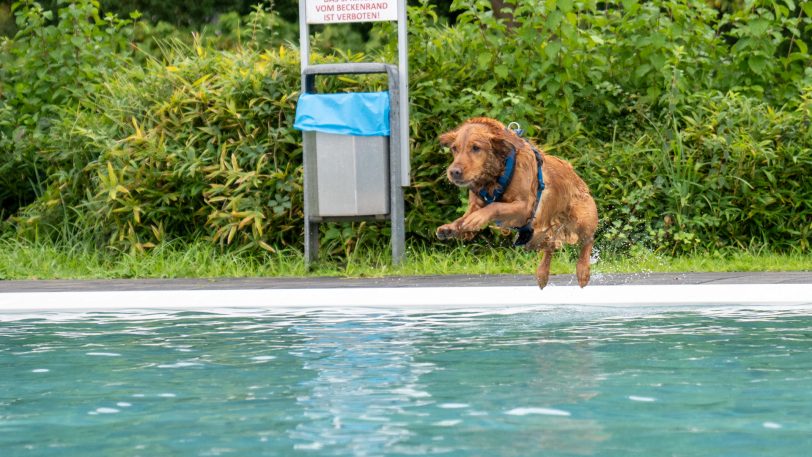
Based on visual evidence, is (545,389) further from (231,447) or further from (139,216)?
(139,216)

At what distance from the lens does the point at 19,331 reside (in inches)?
267

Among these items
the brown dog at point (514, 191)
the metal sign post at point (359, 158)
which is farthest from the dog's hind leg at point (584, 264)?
the metal sign post at point (359, 158)

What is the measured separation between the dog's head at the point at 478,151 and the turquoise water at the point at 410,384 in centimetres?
84

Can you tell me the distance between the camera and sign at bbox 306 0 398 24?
980 cm

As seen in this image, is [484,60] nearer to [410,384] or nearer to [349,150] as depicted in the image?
[349,150]

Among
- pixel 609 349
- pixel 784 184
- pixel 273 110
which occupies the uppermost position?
pixel 273 110

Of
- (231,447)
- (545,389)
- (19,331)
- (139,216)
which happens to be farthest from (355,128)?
(231,447)

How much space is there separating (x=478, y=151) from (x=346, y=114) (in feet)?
12.0

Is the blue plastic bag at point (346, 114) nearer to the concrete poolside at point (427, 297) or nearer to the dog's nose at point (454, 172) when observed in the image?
the concrete poolside at point (427, 297)

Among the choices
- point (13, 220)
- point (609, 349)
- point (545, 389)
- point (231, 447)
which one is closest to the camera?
point (231, 447)

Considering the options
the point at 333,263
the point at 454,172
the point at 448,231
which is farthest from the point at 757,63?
the point at 448,231

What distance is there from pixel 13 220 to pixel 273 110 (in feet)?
9.23

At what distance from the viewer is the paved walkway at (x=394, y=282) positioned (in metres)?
8.39

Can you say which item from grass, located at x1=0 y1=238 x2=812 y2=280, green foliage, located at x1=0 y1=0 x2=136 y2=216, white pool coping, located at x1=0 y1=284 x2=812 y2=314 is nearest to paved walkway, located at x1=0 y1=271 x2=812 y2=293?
grass, located at x1=0 y1=238 x2=812 y2=280
